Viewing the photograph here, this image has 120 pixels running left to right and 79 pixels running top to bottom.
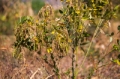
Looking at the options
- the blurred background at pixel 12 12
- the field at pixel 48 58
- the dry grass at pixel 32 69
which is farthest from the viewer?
the blurred background at pixel 12 12

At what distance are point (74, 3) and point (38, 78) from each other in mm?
1036

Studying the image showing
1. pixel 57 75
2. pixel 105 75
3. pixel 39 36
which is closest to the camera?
pixel 39 36

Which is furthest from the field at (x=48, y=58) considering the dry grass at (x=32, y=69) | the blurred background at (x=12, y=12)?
the blurred background at (x=12, y=12)

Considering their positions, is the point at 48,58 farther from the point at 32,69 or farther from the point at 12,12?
the point at 12,12

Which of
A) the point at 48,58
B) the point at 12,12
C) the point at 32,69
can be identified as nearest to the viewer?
the point at 32,69

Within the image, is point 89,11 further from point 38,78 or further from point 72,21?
point 38,78

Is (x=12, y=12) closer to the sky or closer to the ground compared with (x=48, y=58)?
closer to the sky

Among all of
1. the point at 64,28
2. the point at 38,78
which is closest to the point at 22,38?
the point at 64,28

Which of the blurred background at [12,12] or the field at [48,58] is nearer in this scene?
the field at [48,58]

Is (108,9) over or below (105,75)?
over

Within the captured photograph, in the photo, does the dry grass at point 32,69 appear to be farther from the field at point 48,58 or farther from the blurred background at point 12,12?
the blurred background at point 12,12

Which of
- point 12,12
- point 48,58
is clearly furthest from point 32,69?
point 12,12

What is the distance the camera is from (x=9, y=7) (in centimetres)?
1011

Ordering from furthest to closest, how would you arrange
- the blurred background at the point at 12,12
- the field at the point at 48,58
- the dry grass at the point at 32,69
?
the blurred background at the point at 12,12, the dry grass at the point at 32,69, the field at the point at 48,58
